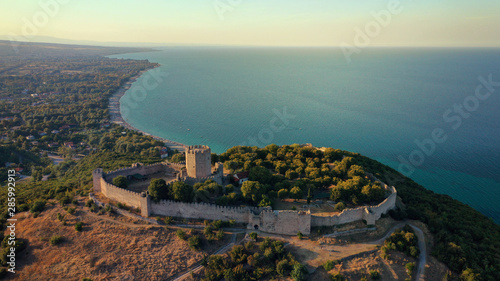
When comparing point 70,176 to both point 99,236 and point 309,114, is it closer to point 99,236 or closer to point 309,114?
point 99,236

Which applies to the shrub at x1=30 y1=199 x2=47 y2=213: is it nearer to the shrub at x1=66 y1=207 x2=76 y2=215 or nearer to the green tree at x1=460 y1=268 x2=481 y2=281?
the shrub at x1=66 y1=207 x2=76 y2=215

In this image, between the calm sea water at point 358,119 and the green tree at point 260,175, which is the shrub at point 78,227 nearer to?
the green tree at point 260,175

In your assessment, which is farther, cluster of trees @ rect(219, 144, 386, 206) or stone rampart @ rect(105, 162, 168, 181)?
stone rampart @ rect(105, 162, 168, 181)

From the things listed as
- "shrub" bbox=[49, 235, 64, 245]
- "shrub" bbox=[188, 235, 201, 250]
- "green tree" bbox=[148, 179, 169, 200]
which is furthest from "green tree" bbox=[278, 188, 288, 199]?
"shrub" bbox=[49, 235, 64, 245]

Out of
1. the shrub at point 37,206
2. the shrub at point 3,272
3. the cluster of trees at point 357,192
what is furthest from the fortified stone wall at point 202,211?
the shrub at point 3,272

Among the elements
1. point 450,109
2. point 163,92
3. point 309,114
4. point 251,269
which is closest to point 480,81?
point 450,109
